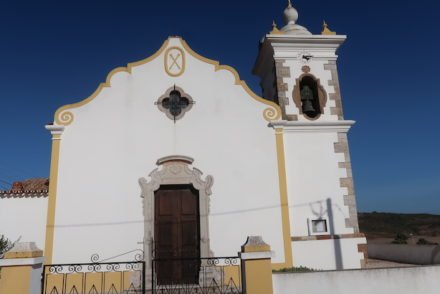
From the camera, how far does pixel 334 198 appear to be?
10.2 meters

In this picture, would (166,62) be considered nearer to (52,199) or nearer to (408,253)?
(52,199)

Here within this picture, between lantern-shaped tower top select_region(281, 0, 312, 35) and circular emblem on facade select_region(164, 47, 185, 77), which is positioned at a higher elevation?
lantern-shaped tower top select_region(281, 0, 312, 35)

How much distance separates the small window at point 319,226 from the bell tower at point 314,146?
26 millimetres

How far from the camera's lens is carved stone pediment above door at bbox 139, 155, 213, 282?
9.30 metres

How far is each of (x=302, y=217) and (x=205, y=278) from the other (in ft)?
9.94

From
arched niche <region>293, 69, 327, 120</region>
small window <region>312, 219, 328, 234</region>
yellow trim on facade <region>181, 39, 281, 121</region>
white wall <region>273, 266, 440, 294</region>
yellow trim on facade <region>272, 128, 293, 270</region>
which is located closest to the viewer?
white wall <region>273, 266, 440, 294</region>

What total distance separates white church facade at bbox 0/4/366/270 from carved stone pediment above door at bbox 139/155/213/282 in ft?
0.08

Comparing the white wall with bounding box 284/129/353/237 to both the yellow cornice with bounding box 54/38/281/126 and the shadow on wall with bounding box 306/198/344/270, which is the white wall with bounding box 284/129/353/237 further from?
the yellow cornice with bounding box 54/38/281/126

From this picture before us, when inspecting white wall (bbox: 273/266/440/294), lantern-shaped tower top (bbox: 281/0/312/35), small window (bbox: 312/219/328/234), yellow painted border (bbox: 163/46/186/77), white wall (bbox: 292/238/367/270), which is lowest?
white wall (bbox: 273/266/440/294)

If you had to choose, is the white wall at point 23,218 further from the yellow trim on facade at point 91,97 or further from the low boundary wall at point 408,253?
the low boundary wall at point 408,253

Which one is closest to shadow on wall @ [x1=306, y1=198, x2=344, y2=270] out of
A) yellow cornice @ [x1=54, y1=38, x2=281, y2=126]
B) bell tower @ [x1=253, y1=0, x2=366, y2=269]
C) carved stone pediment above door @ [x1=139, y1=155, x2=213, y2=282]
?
bell tower @ [x1=253, y1=0, x2=366, y2=269]

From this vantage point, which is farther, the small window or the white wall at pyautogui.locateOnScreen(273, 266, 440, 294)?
the small window

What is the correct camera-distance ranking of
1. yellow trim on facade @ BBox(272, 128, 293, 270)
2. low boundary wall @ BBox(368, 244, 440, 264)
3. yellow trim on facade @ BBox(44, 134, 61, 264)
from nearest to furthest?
yellow trim on facade @ BBox(44, 134, 61, 264) → yellow trim on facade @ BBox(272, 128, 293, 270) → low boundary wall @ BBox(368, 244, 440, 264)

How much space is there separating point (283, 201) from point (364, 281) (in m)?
3.06
